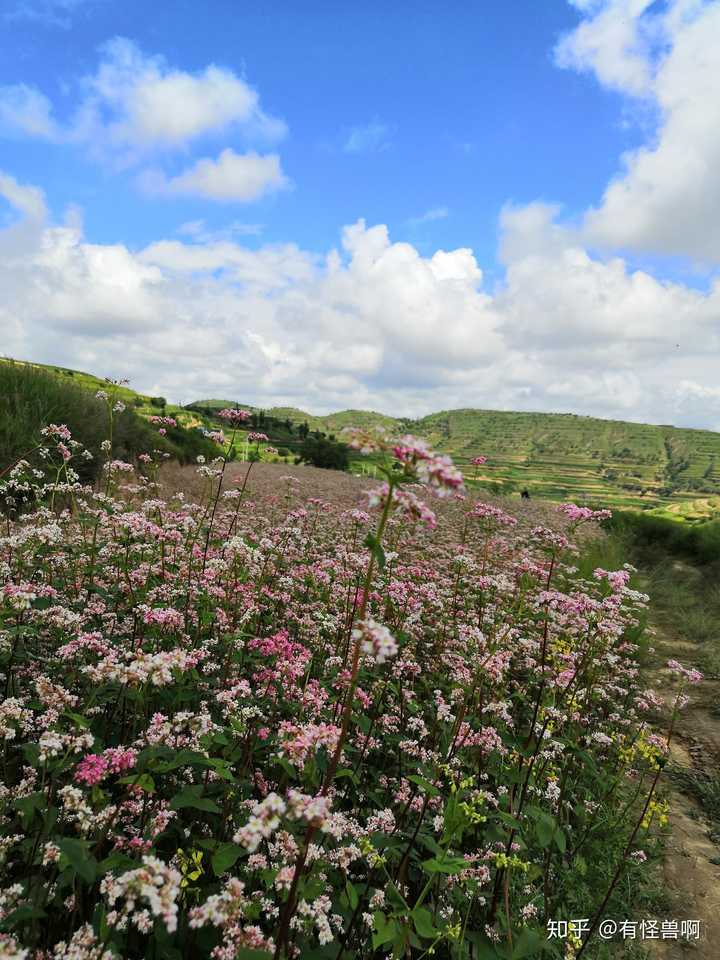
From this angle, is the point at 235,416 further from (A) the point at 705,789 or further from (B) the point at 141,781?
(A) the point at 705,789

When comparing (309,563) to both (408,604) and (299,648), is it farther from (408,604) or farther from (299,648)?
(299,648)

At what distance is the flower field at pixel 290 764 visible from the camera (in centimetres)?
254

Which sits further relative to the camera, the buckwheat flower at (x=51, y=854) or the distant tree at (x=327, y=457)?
the distant tree at (x=327, y=457)

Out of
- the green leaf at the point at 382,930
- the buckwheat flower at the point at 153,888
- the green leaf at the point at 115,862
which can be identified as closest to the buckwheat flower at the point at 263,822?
the buckwheat flower at the point at 153,888

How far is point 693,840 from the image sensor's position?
222 inches

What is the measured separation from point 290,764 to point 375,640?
1.67 metres

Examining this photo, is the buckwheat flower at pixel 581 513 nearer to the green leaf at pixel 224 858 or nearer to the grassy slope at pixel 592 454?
the green leaf at pixel 224 858

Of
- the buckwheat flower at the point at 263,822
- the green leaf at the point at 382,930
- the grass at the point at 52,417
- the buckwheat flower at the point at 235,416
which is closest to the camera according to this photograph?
the buckwheat flower at the point at 263,822

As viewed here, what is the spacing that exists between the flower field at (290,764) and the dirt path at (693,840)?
0.34 m

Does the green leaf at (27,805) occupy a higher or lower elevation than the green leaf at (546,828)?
higher

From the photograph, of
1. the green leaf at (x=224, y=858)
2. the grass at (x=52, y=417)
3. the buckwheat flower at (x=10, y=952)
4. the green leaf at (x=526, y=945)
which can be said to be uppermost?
the grass at (x=52, y=417)

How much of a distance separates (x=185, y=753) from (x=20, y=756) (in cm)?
216

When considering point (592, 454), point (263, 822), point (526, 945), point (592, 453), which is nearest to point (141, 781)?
point (263, 822)

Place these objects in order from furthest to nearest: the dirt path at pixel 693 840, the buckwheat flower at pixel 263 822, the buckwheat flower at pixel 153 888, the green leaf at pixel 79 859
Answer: the dirt path at pixel 693 840 → the green leaf at pixel 79 859 → the buckwheat flower at pixel 263 822 → the buckwheat flower at pixel 153 888
